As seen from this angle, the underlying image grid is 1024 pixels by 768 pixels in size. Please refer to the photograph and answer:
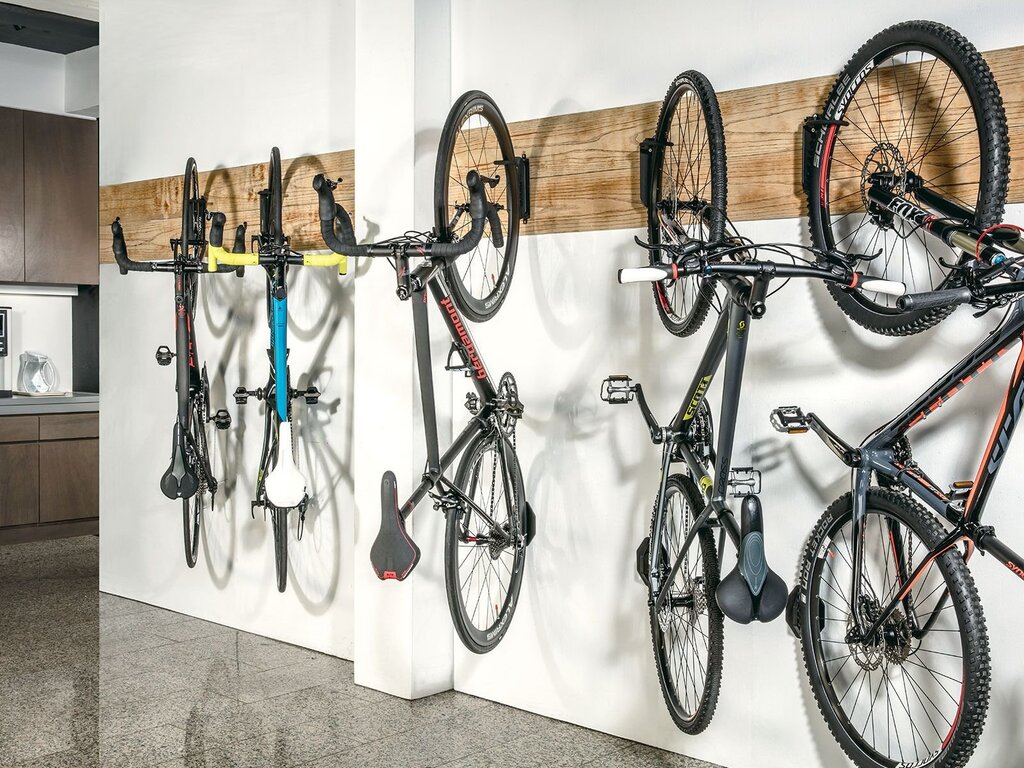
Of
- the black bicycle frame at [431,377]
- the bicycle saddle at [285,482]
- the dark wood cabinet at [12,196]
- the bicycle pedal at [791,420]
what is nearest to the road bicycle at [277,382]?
the bicycle saddle at [285,482]

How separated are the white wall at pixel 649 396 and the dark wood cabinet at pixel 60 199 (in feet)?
12.7

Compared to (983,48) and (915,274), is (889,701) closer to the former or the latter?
(915,274)

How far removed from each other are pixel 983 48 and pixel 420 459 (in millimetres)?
2014

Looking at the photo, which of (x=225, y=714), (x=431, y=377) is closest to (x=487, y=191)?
(x=431, y=377)

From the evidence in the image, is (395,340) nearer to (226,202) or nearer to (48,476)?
(226,202)

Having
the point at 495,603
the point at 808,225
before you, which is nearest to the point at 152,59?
the point at 495,603

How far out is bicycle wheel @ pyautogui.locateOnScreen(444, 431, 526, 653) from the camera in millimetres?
3045

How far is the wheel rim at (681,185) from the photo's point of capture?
9.65 ft

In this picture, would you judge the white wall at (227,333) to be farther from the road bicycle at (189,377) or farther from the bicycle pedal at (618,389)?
the bicycle pedal at (618,389)

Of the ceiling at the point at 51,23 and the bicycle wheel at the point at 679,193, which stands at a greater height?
the ceiling at the point at 51,23

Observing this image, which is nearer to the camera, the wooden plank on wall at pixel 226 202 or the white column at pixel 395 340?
the white column at pixel 395 340

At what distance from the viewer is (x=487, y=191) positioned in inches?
138

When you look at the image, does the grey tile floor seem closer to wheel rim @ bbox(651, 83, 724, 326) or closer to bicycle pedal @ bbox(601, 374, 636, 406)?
bicycle pedal @ bbox(601, 374, 636, 406)

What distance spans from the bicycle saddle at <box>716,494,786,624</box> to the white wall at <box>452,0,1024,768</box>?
486 mm
